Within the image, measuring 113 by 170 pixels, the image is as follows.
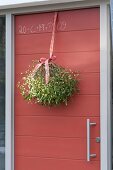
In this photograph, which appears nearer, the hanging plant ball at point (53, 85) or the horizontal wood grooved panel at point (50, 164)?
the hanging plant ball at point (53, 85)

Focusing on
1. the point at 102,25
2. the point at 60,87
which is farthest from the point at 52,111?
the point at 102,25

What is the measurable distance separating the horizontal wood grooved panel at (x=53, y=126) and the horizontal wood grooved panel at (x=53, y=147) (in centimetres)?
6

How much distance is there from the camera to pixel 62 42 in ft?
13.7

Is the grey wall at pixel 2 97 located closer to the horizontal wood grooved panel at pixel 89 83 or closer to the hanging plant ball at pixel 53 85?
the hanging plant ball at pixel 53 85

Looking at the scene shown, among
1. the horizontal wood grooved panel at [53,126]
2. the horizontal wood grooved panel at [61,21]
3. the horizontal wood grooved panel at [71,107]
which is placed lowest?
the horizontal wood grooved panel at [53,126]

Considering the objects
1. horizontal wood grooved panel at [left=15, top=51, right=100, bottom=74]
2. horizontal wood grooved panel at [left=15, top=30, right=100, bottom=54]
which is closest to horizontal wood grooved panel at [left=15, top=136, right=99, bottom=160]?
horizontal wood grooved panel at [left=15, top=51, right=100, bottom=74]

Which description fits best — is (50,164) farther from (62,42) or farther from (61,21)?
(61,21)

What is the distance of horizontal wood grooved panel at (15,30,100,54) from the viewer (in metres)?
4.06

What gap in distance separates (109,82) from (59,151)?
0.83m

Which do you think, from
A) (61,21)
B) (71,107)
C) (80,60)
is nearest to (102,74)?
(80,60)

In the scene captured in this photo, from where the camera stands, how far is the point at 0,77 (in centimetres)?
444

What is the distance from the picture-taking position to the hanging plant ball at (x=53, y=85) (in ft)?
12.8

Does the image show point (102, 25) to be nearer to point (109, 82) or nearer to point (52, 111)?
point (109, 82)

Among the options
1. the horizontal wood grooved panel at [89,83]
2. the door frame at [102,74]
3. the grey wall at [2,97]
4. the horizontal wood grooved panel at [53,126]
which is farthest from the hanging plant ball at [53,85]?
the grey wall at [2,97]
